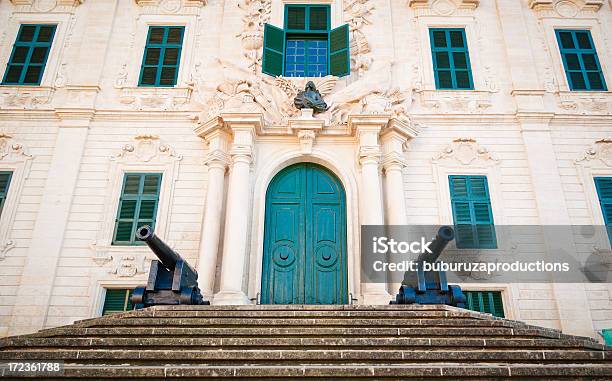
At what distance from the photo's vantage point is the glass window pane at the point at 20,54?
37.4 ft

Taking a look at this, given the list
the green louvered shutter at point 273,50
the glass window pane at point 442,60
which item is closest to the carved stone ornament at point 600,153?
the glass window pane at point 442,60

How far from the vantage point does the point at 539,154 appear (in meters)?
10.3

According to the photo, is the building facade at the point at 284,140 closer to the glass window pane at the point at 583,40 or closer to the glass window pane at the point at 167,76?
the glass window pane at the point at 167,76

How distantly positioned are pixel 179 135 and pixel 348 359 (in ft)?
25.2

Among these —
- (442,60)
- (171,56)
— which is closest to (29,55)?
(171,56)

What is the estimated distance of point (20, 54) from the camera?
11484 mm

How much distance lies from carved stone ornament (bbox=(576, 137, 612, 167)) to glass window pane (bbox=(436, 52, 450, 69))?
3753mm

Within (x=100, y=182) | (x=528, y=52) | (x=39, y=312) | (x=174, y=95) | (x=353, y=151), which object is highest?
(x=528, y=52)

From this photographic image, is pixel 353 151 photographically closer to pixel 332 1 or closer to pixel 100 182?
pixel 332 1

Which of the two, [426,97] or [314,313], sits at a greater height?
[426,97]

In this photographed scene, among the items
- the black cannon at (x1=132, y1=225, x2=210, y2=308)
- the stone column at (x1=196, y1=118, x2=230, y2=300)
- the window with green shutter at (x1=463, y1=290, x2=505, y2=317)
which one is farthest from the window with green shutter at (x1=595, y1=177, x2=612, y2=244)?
the black cannon at (x1=132, y1=225, x2=210, y2=308)

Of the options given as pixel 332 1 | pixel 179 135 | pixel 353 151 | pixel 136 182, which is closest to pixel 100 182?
pixel 136 182

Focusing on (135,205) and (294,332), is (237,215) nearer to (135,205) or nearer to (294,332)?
(135,205)

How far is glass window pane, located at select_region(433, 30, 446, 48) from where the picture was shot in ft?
38.7
